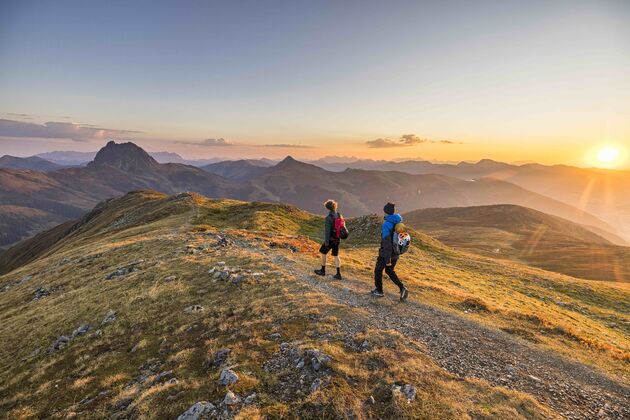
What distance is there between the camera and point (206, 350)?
43.8ft

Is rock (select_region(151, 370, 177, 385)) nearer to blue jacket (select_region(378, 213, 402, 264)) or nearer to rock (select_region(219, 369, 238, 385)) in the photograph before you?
rock (select_region(219, 369, 238, 385))

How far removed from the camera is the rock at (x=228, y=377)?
10523 mm

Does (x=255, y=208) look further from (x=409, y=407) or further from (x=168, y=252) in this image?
(x=409, y=407)

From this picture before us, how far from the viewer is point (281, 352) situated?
39.8 feet

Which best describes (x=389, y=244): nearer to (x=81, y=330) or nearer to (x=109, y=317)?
(x=109, y=317)

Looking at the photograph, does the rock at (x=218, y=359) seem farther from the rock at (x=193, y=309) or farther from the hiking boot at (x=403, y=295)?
the hiking boot at (x=403, y=295)

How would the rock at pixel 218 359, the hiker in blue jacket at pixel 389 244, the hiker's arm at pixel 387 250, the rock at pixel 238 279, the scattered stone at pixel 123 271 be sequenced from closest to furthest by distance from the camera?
1. the rock at pixel 218 359
2. the hiker in blue jacket at pixel 389 244
3. the hiker's arm at pixel 387 250
4. the rock at pixel 238 279
5. the scattered stone at pixel 123 271

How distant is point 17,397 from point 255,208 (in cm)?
5197

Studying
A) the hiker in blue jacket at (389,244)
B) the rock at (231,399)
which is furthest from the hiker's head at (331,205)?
the rock at (231,399)

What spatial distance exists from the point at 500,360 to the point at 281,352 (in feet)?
27.6

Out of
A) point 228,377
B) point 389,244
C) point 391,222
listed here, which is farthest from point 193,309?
point 391,222

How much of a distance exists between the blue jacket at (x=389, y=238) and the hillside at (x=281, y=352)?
252 cm

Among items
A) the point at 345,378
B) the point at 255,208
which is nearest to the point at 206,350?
the point at 345,378

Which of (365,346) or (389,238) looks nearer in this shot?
(365,346)
